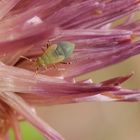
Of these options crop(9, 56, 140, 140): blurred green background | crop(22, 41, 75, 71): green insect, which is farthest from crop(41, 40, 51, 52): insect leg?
crop(9, 56, 140, 140): blurred green background

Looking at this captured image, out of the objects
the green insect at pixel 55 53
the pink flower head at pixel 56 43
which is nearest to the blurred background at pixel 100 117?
the pink flower head at pixel 56 43

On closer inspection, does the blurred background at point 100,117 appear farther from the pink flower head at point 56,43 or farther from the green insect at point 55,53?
the green insect at point 55,53

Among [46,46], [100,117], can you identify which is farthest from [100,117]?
[46,46]

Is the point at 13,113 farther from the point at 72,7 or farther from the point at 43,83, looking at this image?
the point at 72,7

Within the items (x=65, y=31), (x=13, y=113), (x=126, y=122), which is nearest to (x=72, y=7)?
(x=65, y=31)

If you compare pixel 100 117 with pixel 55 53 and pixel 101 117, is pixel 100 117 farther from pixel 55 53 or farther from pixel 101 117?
pixel 55 53

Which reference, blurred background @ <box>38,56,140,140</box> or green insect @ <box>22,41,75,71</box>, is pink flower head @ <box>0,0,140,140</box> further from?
blurred background @ <box>38,56,140,140</box>

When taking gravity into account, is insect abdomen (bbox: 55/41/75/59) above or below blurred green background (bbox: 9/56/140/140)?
below

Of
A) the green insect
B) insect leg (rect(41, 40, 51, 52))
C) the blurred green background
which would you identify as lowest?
the green insect
